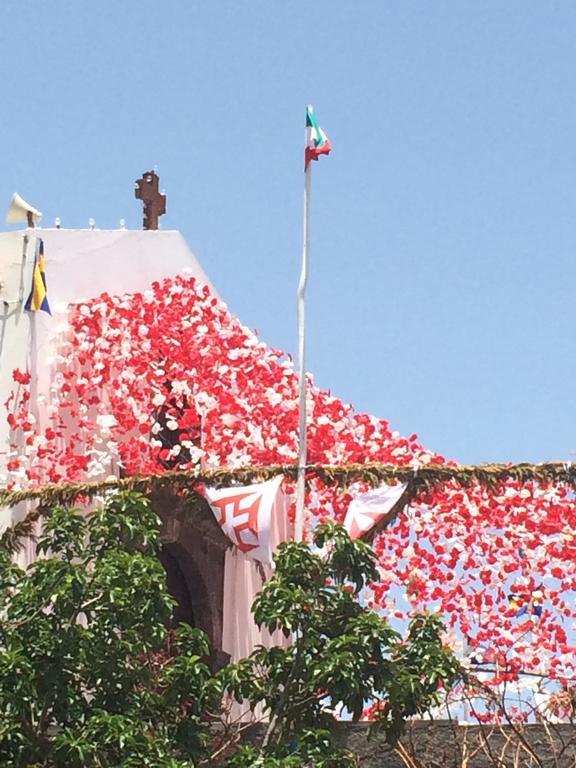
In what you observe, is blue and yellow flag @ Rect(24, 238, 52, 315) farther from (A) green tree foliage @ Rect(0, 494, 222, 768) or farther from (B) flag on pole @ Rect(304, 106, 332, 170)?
(A) green tree foliage @ Rect(0, 494, 222, 768)

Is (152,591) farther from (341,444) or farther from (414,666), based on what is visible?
(341,444)

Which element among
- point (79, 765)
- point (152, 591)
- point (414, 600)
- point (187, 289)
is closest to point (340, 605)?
point (152, 591)

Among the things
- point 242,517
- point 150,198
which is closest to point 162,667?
point 242,517

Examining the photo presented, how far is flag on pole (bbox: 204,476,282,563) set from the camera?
587 inches

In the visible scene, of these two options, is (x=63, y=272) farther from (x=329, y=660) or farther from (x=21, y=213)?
(x=329, y=660)

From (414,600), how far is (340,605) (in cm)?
539

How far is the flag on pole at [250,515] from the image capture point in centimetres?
1490

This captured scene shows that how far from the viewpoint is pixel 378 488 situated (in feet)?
49.5

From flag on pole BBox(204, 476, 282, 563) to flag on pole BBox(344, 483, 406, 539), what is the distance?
0.70 meters

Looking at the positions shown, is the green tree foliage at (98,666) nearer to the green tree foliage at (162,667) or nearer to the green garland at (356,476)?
the green tree foliage at (162,667)

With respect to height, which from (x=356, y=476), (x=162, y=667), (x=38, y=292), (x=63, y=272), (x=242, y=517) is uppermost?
(x=63, y=272)

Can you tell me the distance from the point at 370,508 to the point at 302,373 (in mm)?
1378

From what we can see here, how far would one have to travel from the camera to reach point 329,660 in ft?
41.3

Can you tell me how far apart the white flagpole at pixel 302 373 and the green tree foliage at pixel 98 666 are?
6.74 ft
